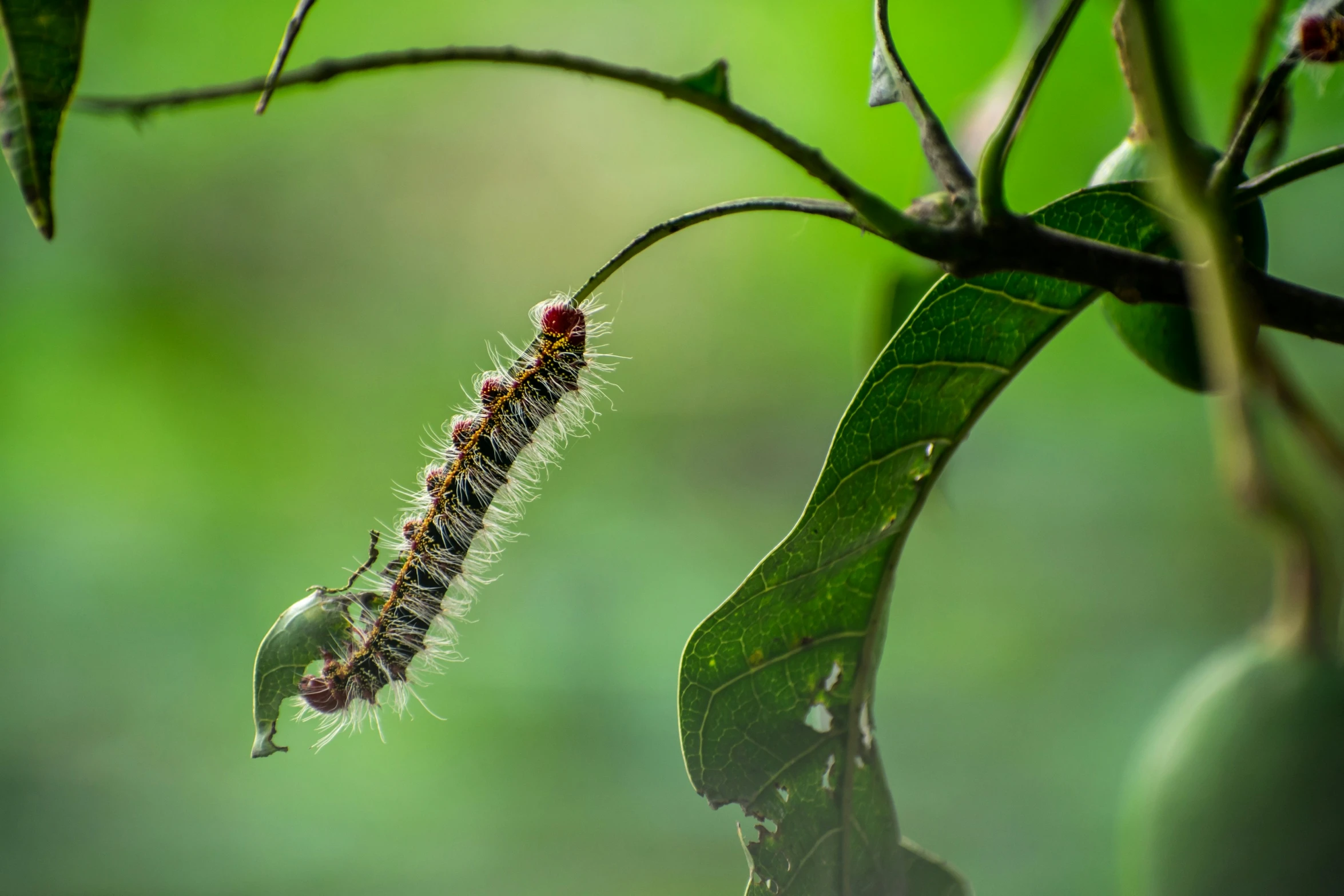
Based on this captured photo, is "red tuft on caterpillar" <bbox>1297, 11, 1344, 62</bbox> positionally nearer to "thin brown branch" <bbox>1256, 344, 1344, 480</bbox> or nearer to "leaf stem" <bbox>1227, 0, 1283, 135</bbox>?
"leaf stem" <bbox>1227, 0, 1283, 135</bbox>

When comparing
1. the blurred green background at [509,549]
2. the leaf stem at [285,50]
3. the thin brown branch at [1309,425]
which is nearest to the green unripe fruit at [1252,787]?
the thin brown branch at [1309,425]

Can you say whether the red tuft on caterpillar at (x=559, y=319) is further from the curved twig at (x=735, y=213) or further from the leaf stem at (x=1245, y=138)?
the leaf stem at (x=1245, y=138)

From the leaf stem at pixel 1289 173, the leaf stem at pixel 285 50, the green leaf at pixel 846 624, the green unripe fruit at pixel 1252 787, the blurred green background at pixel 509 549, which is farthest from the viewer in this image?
the blurred green background at pixel 509 549

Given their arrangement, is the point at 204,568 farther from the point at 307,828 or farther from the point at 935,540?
the point at 935,540

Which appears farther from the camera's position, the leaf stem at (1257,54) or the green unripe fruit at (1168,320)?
the leaf stem at (1257,54)

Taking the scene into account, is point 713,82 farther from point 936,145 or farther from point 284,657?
point 284,657

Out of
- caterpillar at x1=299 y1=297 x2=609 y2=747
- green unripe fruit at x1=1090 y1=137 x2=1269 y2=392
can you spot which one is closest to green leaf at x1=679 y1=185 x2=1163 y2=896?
green unripe fruit at x1=1090 y1=137 x2=1269 y2=392

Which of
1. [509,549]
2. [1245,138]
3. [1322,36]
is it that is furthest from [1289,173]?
[509,549]
